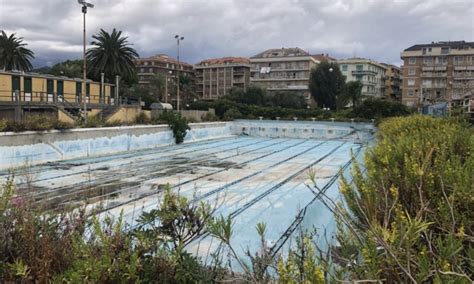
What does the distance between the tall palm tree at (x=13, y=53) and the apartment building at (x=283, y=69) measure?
136 ft

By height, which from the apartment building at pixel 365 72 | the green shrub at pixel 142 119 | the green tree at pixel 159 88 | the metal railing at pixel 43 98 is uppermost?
the apartment building at pixel 365 72

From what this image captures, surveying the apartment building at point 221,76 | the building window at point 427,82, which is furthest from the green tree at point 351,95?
the apartment building at point 221,76

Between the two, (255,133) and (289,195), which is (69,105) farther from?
(289,195)

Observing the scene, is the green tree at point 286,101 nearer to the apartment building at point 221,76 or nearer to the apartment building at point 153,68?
the apartment building at point 221,76

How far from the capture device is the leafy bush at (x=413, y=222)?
5.74 feet

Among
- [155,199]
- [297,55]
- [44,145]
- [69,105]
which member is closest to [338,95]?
[297,55]

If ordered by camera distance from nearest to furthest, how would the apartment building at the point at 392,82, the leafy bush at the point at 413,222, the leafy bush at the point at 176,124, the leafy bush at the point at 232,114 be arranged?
the leafy bush at the point at 413,222 < the leafy bush at the point at 176,124 < the leafy bush at the point at 232,114 < the apartment building at the point at 392,82

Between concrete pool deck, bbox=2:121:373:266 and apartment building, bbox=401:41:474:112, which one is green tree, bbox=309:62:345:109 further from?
concrete pool deck, bbox=2:121:373:266

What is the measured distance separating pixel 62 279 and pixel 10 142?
1246 cm

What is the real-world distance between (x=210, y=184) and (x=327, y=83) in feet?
172

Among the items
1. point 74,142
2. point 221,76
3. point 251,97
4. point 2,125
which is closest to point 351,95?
point 251,97

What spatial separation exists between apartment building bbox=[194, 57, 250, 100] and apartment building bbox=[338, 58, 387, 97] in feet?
65.6

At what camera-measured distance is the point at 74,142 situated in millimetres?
15891

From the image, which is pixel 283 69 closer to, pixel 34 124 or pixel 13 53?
pixel 13 53
